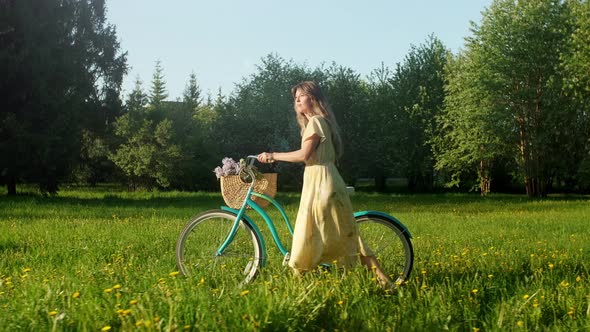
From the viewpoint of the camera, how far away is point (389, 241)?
20.4 feet

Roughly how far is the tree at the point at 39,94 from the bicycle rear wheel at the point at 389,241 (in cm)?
1975

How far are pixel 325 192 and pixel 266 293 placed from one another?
162cm

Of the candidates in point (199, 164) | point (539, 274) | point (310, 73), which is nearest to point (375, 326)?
point (539, 274)

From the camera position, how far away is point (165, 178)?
37156 mm

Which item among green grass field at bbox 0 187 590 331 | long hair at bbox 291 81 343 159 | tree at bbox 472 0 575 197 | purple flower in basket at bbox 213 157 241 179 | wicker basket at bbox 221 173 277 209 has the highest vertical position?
tree at bbox 472 0 575 197

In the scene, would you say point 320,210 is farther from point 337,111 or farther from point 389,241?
point 337,111

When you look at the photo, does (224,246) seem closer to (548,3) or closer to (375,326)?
(375,326)

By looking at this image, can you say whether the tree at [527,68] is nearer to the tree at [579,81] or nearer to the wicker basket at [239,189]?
the tree at [579,81]

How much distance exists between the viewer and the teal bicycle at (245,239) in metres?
6.13

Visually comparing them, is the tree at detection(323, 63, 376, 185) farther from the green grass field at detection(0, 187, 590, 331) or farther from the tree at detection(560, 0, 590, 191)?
the green grass field at detection(0, 187, 590, 331)

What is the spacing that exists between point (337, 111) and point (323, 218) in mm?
37291

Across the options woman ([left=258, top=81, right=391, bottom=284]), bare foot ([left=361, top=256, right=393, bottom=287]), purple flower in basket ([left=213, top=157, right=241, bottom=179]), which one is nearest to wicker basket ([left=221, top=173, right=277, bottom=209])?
purple flower in basket ([left=213, top=157, right=241, bottom=179])

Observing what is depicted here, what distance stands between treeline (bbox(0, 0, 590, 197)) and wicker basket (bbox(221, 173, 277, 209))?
19.1m

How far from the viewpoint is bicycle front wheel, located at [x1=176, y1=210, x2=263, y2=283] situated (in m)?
6.18
